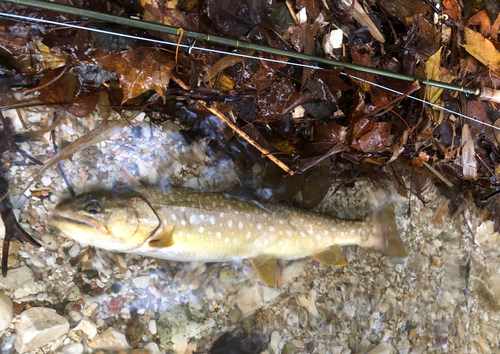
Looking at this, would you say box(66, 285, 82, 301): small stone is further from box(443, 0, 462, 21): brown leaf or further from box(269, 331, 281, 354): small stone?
box(443, 0, 462, 21): brown leaf

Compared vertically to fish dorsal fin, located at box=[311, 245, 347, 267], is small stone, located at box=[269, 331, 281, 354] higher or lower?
lower

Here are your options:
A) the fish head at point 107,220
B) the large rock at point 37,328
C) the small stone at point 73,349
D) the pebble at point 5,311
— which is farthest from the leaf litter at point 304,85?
the small stone at point 73,349

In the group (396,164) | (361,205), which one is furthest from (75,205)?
(396,164)

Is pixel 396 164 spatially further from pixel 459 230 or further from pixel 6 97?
pixel 6 97

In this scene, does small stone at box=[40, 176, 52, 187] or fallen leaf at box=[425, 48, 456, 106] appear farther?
fallen leaf at box=[425, 48, 456, 106]

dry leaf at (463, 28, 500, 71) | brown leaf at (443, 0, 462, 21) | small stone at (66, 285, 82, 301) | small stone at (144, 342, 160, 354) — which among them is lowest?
small stone at (144, 342, 160, 354)

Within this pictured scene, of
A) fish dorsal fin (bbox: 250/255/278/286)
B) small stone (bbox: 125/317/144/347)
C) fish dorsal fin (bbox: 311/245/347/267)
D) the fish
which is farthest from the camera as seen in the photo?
fish dorsal fin (bbox: 311/245/347/267)

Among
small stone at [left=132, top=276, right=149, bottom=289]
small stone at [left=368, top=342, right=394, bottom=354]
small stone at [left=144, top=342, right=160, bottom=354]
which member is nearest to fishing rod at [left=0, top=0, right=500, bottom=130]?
small stone at [left=132, top=276, right=149, bottom=289]
